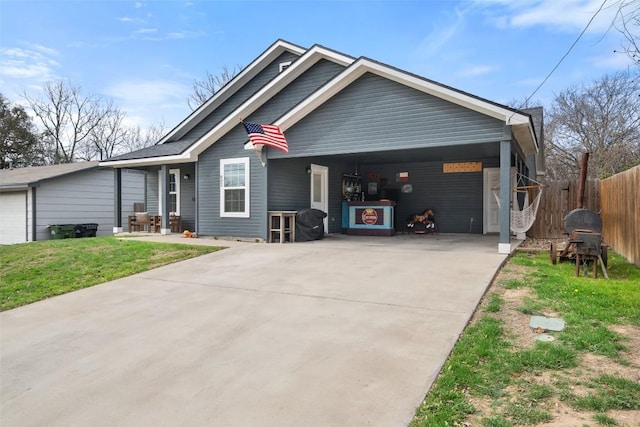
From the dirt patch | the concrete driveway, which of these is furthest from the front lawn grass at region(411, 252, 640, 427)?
the concrete driveway

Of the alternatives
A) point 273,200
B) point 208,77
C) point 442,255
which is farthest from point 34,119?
point 442,255

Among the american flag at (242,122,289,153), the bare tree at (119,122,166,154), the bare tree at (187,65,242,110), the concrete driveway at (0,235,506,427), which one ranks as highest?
the bare tree at (187,65,242,110)

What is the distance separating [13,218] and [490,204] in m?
18.2

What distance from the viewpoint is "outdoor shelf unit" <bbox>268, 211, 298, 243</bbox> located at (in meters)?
10.1

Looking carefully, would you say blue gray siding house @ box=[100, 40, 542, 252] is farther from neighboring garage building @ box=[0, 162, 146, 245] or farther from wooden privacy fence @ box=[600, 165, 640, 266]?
neighboring garage building @ box=[0, 162, 146, 245]

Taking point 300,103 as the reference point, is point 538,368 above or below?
below

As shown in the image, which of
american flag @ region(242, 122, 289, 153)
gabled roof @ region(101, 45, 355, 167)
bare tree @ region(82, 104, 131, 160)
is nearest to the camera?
american flag @ region(242, 122, 289, 153)

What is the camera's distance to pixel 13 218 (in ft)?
53.6

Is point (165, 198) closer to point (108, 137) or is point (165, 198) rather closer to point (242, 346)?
point (242, 346)

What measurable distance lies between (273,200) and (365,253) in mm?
3444

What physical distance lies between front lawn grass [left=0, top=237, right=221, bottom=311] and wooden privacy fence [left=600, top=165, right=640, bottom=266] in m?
8.08

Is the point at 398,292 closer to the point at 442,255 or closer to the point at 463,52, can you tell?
the point at 442,255

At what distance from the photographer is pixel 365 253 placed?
816 cm

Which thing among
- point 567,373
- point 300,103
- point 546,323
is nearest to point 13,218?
point 300,103
